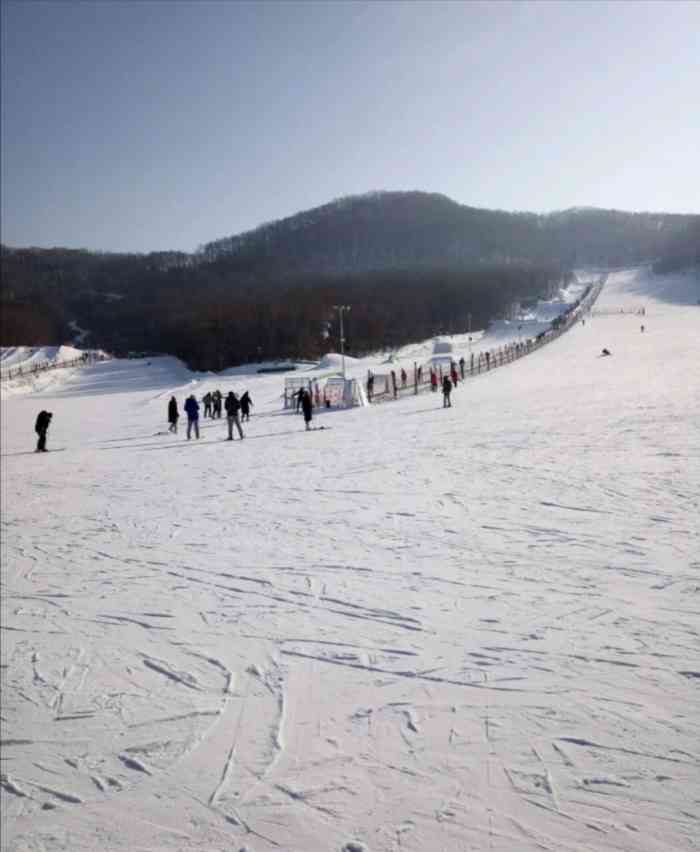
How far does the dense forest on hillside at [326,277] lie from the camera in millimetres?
72250

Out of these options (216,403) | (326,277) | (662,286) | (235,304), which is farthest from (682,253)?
(216,403)

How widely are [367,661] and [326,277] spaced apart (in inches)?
4624

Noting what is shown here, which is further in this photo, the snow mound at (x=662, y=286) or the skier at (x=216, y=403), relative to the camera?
the snow mound at (x=662, y=286)

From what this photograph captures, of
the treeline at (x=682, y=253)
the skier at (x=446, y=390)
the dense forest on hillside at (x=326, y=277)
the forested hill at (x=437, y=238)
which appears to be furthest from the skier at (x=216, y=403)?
the forested hill at (x=437, y=238)

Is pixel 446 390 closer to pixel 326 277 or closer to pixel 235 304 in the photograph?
pixel 235 304

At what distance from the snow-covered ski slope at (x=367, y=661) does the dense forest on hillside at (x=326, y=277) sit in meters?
53.8

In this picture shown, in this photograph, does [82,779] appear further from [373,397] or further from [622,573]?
[373,397]

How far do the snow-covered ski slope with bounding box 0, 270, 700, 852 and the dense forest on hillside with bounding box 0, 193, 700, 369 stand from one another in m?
53.8

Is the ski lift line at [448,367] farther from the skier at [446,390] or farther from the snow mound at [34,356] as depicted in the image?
the snow mound at [34,356]

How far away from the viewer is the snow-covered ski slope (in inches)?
104

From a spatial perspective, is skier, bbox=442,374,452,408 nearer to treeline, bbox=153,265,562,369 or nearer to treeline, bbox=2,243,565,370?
treeline, bbox=153,265,562,369

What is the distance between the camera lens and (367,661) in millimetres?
3779

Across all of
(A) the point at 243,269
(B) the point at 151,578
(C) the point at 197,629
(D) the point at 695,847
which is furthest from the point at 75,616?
(A) the point at 243,269

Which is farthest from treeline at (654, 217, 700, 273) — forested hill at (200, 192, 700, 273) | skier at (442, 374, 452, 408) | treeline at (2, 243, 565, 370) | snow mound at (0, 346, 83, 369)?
skier at (442, 374, 452, 408)
